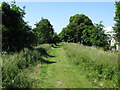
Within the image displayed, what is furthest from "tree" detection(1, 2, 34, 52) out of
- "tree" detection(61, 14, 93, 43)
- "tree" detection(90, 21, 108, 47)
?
"tree" detection(61, 14, 93, 43)

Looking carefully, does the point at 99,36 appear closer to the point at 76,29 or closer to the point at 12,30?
the point at 12,30

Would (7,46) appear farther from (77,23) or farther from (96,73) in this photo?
(77,23)

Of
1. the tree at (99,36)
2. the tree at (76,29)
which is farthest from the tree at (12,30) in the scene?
the tree at (76,29)

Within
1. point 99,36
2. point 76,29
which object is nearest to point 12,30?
point 99,36

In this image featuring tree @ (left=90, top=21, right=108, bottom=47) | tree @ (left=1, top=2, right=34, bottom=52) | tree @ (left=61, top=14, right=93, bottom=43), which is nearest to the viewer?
tree @ (left=1, top=2, right=34, bottom=52)

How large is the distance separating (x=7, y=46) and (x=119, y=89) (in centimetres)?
1008

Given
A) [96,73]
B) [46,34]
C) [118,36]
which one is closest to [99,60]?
[96,73]

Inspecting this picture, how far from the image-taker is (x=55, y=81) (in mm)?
8086

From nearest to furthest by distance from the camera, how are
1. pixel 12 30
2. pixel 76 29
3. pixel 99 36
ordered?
pixel 12 30 → pixel 99 36 → pixel 76 29

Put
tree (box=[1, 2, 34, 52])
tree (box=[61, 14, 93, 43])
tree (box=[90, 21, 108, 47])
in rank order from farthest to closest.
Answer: tree (box=[61, 14, 93, 43]) < tree (box=[90, 21, 108, 47]) < tree (box=[1, 2, 34, 52])

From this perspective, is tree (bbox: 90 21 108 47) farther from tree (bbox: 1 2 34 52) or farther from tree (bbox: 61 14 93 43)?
tree (bbox: 61 14 93 43)

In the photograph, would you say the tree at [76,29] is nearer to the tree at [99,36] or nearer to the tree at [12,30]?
the tree at [99,36]

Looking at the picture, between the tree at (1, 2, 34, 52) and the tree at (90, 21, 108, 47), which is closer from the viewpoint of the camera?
the tree at (1, 2, 34, 52)

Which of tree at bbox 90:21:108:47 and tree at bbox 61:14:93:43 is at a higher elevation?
tree at bbox 61:14:93:43
